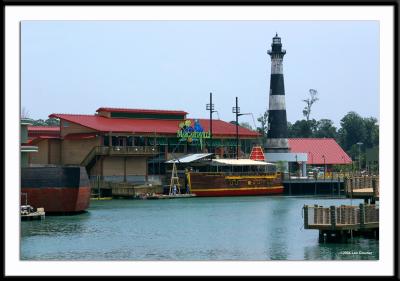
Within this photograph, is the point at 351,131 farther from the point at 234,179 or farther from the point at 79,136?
the point at 79,136

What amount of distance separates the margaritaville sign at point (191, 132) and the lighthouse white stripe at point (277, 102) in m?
7.54

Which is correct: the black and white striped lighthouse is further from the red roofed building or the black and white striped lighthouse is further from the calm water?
the calm water

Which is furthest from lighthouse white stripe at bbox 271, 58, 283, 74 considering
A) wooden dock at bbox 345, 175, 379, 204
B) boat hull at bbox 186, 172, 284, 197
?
wooden dock at bbox 345, 175, 379, 204

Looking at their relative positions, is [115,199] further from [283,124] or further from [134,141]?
[283,124]

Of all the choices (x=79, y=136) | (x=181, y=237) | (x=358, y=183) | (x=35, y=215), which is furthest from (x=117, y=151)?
(x=181, y=237)

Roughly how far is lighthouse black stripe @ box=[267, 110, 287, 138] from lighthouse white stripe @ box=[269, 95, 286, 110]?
0.43 m

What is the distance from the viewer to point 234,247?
36125mm

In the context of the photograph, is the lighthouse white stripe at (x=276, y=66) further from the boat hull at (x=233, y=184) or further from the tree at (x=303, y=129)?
the tree at (x=303, y=129)

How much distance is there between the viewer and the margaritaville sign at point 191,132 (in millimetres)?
91256

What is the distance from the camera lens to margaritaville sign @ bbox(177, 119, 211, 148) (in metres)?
91.3

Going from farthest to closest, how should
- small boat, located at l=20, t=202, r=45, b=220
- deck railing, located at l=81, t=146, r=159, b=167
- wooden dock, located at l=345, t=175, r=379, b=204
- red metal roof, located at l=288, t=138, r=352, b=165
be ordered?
red metal roof, located at l=288, t=138, r=352, b=165 → deck railing, located at l=81, t=146, r=159, b=167 → small boat, located at l=20, t=202, r=45, b=220 → wooden dock, located at l=345, t=175, r=379, b=204

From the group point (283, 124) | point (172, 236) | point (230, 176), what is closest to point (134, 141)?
point (230, 176)

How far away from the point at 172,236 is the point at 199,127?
52.0 meters

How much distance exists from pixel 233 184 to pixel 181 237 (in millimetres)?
46288
